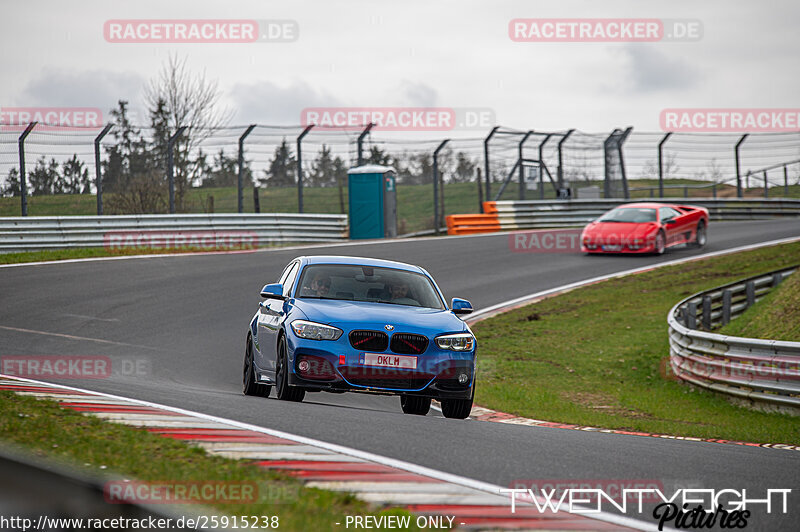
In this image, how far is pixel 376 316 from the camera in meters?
8.42

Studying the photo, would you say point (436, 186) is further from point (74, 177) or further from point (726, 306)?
point (726, 306)

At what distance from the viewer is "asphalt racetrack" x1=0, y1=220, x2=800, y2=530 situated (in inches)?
232

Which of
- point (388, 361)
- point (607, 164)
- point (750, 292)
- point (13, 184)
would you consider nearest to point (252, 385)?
point (388, 361)

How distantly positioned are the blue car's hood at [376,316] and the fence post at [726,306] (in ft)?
32.9

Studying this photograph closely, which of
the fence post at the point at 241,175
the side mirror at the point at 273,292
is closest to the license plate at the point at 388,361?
the side mirror at the point at 273,292

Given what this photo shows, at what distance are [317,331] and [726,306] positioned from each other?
11.7 metres

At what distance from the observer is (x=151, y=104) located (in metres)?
Result: 38.4

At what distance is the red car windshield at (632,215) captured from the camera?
25.1 metres

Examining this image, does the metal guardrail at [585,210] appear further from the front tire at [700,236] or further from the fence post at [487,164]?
the front tire at [700,236]

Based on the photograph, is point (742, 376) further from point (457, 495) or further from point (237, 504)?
point (237, 504)

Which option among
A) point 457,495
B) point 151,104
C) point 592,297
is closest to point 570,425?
point 457,495

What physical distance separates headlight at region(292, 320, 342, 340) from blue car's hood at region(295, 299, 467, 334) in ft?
0.17

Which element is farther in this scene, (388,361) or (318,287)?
(318,287)

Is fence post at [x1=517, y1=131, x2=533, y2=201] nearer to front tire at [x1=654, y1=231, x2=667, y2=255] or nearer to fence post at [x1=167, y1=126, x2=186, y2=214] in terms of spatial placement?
front tire at [x1=654, y1=231, x2=667, y2=255]
